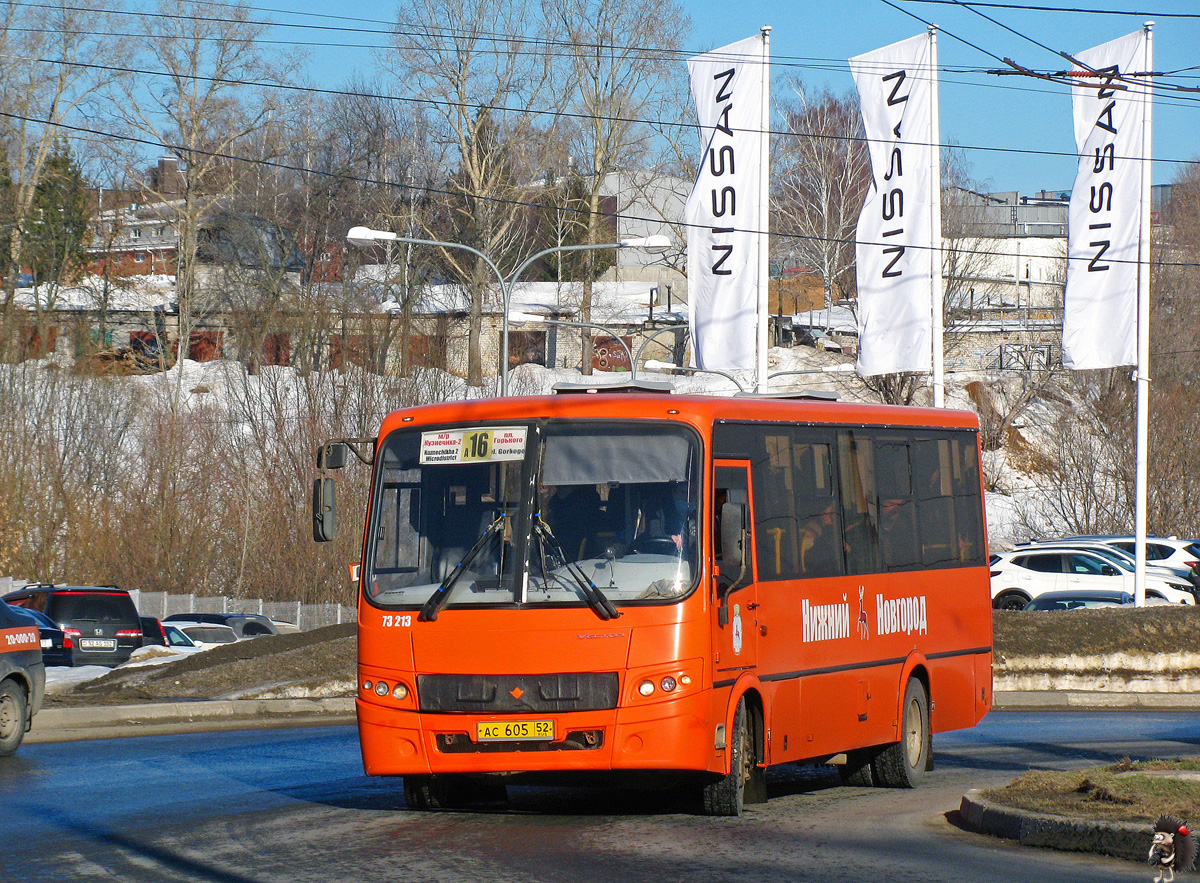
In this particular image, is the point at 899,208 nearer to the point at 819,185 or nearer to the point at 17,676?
the point at 17,676

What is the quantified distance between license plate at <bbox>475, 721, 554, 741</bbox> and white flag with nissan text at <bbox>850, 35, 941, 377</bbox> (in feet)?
58.2

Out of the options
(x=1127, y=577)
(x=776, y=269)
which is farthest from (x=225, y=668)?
(x=776, y=269)

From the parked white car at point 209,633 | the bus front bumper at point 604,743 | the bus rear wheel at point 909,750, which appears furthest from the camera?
the parked white car at point 209,633

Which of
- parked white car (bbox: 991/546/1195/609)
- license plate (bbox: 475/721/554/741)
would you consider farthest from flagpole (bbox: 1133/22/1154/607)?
license plate (bbox: 475/721/554/741)

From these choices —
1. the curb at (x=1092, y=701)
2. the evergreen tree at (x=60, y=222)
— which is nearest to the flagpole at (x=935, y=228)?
the curb at (x=1092, y=701)

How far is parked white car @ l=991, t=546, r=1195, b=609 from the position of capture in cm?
3547

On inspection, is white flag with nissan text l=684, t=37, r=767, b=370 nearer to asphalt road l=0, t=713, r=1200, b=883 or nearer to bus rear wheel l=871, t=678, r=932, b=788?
asphalt road l=0, t=713, r=1200, b=883

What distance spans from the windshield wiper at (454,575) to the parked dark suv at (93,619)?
21.1 metres

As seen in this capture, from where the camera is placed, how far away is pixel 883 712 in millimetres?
12906

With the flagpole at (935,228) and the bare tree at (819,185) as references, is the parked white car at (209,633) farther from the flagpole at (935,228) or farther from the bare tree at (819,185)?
the bare tree at (819,185)

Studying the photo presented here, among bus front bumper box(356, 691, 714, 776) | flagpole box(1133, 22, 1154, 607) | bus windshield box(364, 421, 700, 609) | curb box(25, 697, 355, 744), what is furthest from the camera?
flagpole box(1133, 22, 1154, 607)

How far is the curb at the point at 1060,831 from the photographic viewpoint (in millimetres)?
9180

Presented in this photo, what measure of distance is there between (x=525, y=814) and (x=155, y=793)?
3.03 m

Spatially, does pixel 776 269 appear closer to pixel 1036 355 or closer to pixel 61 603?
pixel 1036 355
